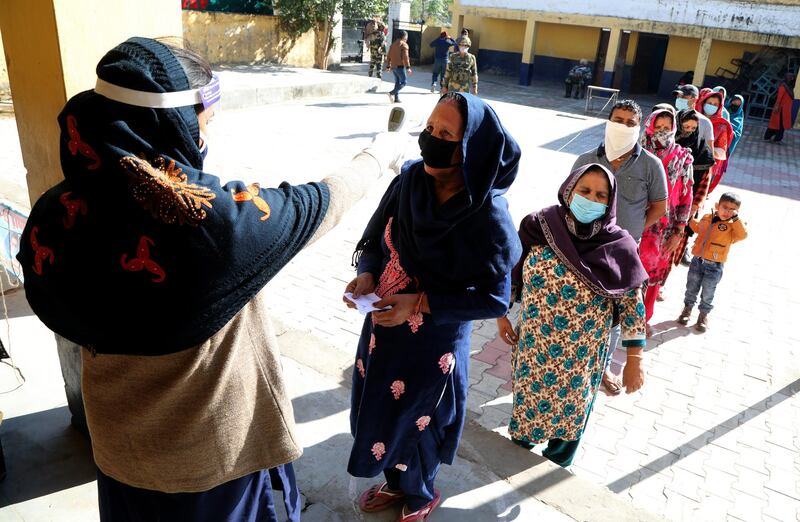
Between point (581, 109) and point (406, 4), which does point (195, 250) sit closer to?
point (581, 109)

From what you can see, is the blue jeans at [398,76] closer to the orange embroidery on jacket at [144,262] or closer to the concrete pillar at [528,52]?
the concrete pillar at [528,52]

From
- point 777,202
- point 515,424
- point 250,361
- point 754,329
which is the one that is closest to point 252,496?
point 250,361

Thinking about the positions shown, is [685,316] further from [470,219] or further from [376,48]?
[376,48]

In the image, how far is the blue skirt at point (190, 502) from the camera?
156cm

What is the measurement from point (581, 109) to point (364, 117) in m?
7.92

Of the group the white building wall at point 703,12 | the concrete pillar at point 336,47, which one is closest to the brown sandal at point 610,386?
the concrete pillar at point 336,47

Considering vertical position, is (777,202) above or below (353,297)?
below

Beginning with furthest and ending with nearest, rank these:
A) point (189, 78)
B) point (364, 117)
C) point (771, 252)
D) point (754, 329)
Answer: point (364, 117) → point (771, 252) → point (754, 329) → point (189, 78)

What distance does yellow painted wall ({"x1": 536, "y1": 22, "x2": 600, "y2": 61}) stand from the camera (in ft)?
75.0

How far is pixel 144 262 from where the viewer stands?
1.22 meters

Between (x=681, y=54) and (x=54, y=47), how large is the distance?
76.4 ft

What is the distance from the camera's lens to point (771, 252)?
6.98m

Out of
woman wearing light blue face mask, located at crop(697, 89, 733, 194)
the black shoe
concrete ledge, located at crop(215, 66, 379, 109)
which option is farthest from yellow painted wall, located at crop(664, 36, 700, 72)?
the black shoe

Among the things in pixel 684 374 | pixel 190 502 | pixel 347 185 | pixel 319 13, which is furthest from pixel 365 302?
pixel 319 13
